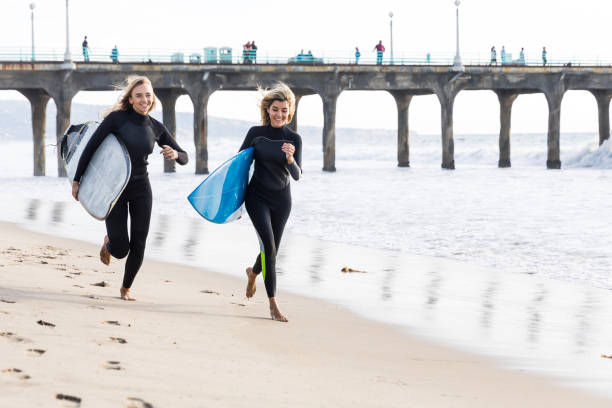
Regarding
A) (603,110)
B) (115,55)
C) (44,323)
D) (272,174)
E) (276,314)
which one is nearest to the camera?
(44,323)

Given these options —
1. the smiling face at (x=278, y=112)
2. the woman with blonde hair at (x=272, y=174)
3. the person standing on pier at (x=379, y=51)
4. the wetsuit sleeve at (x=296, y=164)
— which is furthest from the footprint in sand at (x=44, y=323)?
the person standing on pier at (x=379, y=51)

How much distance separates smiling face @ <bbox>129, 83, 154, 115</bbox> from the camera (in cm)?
621

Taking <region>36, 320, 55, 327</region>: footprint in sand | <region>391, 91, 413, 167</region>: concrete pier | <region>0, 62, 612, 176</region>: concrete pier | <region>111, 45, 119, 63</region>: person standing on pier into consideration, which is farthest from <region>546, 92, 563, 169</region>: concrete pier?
<region>36, 320, 55, 327</region>: footprint in sand

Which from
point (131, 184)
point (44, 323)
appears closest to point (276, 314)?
point (131, 184)

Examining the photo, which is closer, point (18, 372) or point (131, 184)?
point (18, 372)

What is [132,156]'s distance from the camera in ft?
20.4

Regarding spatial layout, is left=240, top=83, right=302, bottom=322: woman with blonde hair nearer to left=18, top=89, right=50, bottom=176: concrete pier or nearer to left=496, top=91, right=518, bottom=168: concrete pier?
left=18, top=89, right=50, bottom=176: concrete pier

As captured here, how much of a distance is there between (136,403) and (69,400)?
277 millimetres

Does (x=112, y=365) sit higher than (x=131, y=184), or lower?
lower

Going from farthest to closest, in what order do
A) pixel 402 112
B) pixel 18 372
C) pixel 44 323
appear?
pixel 402 112
pixel 44 323
pixel 18 372

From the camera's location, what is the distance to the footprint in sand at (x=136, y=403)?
348 centimetres

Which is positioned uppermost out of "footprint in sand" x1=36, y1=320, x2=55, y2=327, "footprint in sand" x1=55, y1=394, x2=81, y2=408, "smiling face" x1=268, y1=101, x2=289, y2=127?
"smiling face" x1=268, y1=101, x2=289, y2=127

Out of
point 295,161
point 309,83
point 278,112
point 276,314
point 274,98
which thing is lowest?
point 276,314

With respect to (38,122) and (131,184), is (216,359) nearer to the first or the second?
(131,184)
